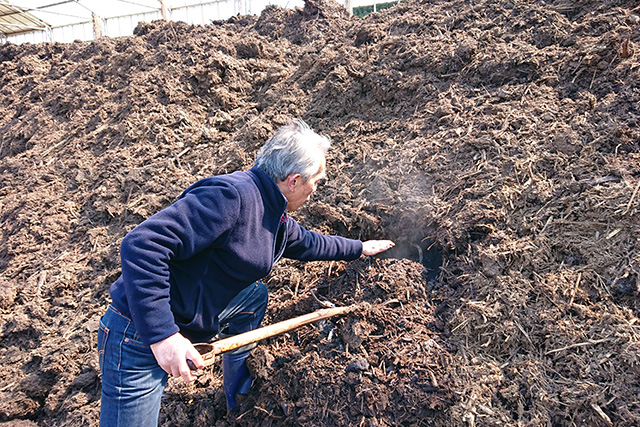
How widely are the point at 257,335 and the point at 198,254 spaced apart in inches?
22.3

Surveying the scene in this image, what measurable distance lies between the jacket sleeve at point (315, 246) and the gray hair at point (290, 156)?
368 millimetres

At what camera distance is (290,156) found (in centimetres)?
206

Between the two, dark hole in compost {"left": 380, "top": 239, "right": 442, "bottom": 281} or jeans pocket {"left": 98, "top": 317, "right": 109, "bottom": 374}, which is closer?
jeans pocket {"left": 98, "top": 317, "right": 109, "bottom": 374}

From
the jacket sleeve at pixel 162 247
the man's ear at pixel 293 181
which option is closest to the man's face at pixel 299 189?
the man's ear at pixel 293 181

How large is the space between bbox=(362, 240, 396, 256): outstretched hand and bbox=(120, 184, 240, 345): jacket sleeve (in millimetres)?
1180

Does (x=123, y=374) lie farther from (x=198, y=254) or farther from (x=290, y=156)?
(x=290, y=156)

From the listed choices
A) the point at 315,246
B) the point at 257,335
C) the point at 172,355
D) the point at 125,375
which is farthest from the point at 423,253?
the point at 125,375

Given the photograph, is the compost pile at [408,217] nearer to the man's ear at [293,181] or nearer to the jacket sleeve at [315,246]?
the jacket sleeve at [315,246]

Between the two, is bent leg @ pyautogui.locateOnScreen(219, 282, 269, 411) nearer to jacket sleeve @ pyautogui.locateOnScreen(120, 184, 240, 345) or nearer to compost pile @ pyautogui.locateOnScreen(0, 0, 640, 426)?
compost pile @ pyautogui.locateOnScreen(0, 0, 640, 426)

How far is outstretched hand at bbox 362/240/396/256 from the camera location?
9.09ft

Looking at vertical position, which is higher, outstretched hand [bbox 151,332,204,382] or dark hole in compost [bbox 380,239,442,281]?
outstretched hand [bbox 151,332,204,382]

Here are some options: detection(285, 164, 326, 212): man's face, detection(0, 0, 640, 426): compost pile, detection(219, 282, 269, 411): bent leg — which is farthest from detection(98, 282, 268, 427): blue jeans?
detection(285, 164, 326, 212): man's face

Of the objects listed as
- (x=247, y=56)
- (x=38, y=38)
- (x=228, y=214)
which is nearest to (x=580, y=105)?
(x=228, y=214)

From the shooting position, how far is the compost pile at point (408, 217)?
2289 millimetres
